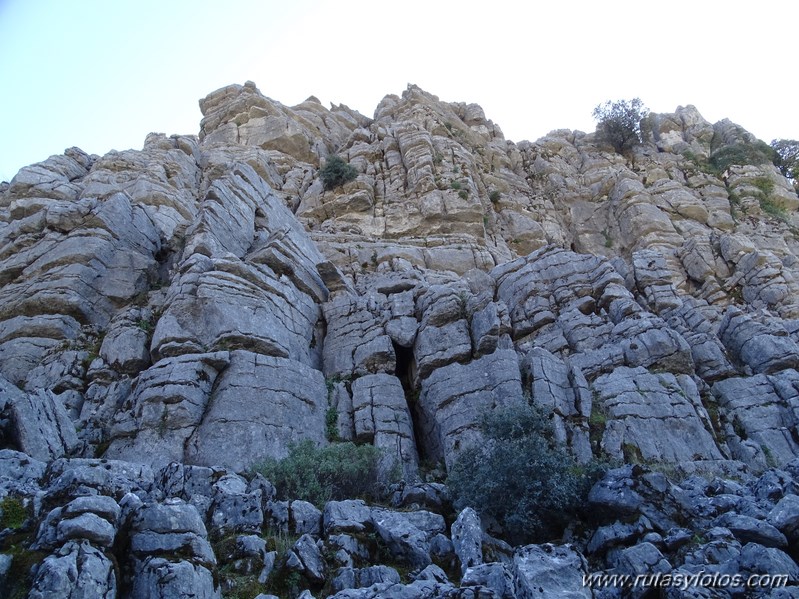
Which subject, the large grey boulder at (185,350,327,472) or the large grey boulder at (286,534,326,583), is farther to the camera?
the large grey boulder at (185,350,327,472)

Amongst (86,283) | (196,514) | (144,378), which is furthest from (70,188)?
(196,514)

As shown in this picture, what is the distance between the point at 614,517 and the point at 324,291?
1751cm

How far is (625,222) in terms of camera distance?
4269 cm

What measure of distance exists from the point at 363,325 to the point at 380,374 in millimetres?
2975

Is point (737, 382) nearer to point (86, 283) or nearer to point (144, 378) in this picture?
point (144, 378)

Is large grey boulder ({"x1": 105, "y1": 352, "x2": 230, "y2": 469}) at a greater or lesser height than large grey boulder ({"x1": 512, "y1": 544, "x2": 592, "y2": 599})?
greater

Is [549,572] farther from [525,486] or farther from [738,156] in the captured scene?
[738,156]

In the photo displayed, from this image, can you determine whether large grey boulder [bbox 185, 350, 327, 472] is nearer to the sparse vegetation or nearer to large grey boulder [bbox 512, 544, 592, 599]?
the sparse vegetation

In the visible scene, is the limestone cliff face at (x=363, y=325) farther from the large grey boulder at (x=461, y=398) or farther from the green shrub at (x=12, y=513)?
the green shrub at (x=12, y=513)

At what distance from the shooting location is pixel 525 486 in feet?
42.5

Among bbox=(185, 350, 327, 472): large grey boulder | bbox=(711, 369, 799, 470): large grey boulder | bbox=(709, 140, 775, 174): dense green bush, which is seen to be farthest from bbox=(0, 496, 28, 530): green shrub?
bbox=(709, 140, 775, 174): dense green bush

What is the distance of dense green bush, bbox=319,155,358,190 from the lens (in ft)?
140

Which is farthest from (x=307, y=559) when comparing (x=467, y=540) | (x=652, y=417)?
(x=652, y=417)

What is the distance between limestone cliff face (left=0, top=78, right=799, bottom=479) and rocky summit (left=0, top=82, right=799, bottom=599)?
0.36 ft
